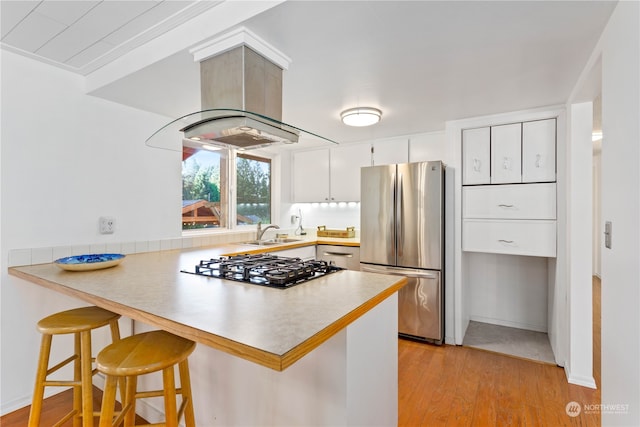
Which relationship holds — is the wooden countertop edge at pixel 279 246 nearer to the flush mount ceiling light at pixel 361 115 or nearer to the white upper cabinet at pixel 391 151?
the white upper cabinet at pixel 391 151

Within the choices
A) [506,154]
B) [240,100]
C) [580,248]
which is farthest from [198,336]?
[506,154]

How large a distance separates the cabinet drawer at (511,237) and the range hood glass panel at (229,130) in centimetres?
207

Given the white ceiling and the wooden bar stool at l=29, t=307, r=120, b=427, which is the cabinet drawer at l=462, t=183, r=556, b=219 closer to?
the white ceiling

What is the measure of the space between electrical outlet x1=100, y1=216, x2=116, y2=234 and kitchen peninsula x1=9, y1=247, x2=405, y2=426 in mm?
597

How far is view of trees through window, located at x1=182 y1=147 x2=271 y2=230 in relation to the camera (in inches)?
129

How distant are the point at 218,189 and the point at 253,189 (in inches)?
23.6

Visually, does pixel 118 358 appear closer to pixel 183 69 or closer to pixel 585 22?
pixel 183 69

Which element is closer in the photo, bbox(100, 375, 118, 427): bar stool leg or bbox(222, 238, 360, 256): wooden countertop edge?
bbox(100, 375, 118, 427): bar stool leg

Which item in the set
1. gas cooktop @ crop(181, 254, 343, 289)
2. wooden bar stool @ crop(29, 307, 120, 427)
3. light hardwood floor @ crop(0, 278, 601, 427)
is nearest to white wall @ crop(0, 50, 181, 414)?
light hardwood floor @ crop(0, 278, 601, 427)

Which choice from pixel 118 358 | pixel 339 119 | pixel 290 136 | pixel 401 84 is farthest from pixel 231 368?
pixel 339 119

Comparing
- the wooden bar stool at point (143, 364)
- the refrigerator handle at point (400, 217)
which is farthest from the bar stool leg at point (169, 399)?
the refrigerator handle at point (400, 217)

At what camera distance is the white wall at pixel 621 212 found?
3.85 ft

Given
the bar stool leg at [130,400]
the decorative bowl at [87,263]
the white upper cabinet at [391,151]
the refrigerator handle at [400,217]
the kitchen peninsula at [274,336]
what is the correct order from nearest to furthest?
the kitchen peninsula at [274,336] < the bar stool leg at [130,400] < the decorative bowl at [87,263] < the refrigerator handle at [400,217] < the white upper cabinet at [391,151]

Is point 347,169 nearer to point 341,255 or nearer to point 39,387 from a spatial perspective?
point 341,255
